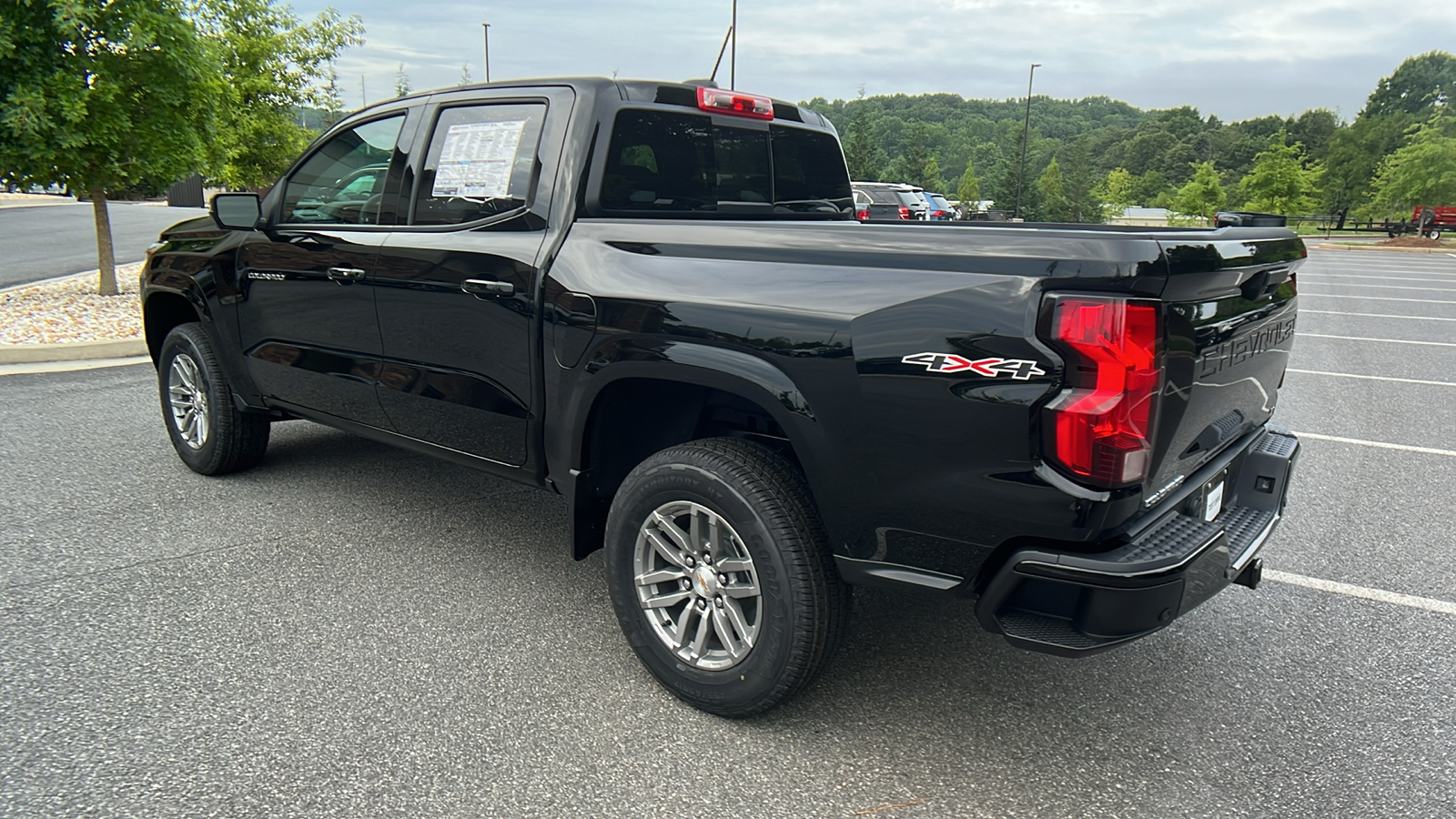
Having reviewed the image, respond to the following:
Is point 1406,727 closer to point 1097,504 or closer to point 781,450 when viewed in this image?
point 1097,504

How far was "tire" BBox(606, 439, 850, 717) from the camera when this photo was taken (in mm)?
2531

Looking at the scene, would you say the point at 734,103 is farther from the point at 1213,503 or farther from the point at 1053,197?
the point at 1053,197

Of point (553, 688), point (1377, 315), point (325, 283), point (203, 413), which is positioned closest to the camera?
point (553, 688)

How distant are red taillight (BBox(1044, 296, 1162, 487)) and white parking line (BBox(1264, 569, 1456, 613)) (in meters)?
2.30

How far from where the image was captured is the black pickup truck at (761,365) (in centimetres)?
211

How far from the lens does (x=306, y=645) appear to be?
3.11 meters

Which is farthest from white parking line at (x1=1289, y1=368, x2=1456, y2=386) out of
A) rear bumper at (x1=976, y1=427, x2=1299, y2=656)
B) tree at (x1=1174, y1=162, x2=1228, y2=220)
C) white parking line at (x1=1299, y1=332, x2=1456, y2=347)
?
tree at (x1=1174, y1=162, x2=1228, y2=220)

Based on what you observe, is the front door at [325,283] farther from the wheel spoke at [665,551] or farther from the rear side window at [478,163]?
the wheel spoke at [665,551]

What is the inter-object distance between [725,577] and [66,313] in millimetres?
9766

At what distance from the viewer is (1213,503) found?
2.71 m

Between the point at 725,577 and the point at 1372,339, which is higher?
the point at 725,577

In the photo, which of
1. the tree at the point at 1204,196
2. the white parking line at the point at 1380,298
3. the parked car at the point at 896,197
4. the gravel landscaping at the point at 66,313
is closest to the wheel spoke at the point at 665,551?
the gravel landscaping at the point at 66,313

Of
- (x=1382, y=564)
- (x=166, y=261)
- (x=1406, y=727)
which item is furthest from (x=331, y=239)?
(x=1382, y=564)

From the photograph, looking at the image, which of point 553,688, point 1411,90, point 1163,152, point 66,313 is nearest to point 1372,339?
point 553,688
